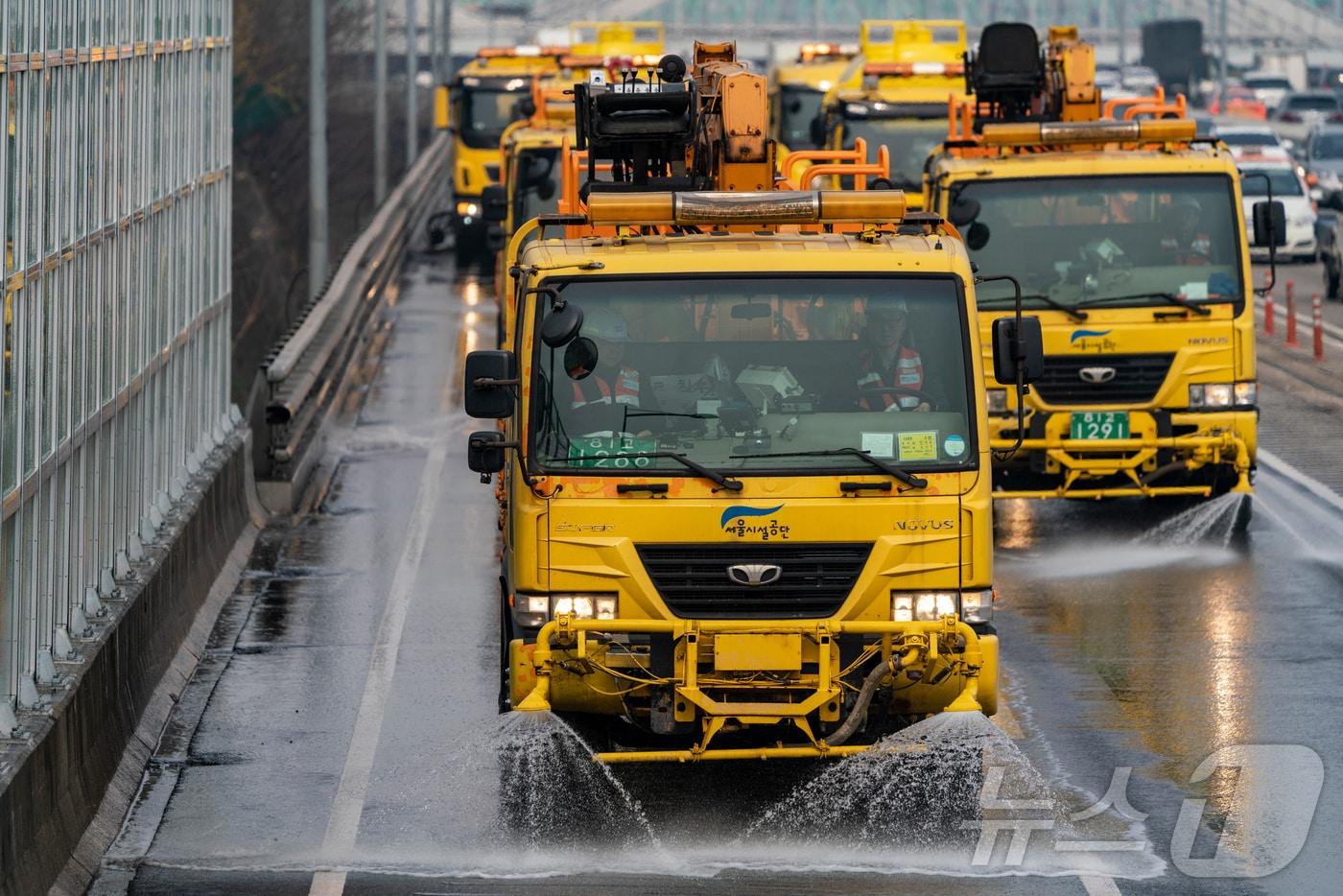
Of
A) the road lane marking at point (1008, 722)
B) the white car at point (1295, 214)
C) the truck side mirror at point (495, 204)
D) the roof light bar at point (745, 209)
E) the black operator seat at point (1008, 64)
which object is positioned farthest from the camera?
the white car at point (1295, 214)

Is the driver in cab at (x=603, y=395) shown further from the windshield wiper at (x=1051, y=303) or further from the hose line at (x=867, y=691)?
the windshield wiper at (x=1051, y=303)

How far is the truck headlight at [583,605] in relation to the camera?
1098 cm

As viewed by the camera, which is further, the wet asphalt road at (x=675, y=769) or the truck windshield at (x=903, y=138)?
the truck windshield at (x=903, y=138)

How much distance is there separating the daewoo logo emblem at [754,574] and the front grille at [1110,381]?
706 centimetres

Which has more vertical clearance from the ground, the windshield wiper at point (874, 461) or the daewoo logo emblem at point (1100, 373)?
the windshield wiper at point (874, 461)

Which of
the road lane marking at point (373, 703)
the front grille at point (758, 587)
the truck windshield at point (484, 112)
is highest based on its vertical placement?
the truck windshield at point (484, 112)

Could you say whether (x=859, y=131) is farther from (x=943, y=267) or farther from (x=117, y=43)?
(x=943, y=267)

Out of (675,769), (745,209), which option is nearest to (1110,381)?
(745,209)

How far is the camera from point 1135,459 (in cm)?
1761

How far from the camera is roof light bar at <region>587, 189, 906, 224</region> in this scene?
38.2ft

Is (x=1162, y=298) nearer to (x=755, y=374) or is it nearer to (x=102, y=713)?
(x=755, y=374)

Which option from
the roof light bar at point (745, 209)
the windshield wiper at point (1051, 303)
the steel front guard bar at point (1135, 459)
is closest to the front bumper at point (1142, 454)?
the steel front guard bar at point (1135, 459)

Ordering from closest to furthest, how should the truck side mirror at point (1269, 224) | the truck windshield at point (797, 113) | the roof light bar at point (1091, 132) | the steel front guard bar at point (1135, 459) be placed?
the steel front guard bar at point (1135, 459) → the roof light bar at point (1091, 132) → the truck side mirror at point (1269, 224) → the truck windshield at point (797, 113)

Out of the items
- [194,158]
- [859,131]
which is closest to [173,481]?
[194,158]
